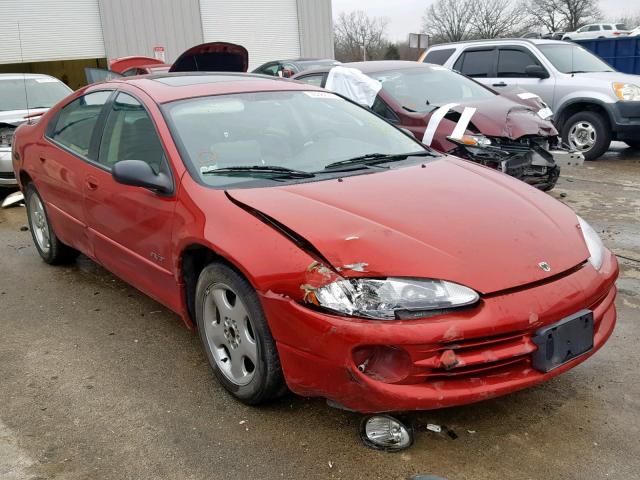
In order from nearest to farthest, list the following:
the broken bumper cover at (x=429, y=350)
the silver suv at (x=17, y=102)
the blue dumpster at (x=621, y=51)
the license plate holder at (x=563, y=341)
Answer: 1. the broken bumper cover at (x=429, y=350)
2. the license plate holder at (x=563, y=341)
3. the silver suv at (x=17, y=102)
4. the blue dumpster at (x=621, y=51)

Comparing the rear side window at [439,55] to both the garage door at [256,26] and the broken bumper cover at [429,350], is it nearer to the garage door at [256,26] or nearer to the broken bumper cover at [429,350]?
the broken bumper cover at [429,350]

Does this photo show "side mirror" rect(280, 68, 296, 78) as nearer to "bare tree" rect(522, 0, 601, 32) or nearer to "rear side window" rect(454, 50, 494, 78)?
"rear side window" rect(454, 50, 494, 78)

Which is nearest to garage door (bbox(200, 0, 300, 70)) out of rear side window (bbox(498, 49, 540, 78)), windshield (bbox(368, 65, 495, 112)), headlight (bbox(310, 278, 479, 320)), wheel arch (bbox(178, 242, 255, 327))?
rear side window (bbox(498, 49, 540, 78))

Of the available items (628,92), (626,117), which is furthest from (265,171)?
(628,92)

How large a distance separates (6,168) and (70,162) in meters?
3.84

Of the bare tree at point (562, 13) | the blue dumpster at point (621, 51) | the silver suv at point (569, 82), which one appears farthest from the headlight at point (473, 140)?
the bare tree at point (562, 13)

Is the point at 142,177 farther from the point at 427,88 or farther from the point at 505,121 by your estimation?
the point at 427,88

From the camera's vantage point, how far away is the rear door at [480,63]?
9641 mm

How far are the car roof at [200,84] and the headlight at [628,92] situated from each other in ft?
20.2

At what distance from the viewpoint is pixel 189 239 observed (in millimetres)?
2830

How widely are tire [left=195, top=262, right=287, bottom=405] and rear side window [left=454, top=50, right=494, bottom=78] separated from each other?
809 cm

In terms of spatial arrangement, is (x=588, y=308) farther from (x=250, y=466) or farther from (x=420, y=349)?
(x=250, y=466)

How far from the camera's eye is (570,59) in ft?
30.5

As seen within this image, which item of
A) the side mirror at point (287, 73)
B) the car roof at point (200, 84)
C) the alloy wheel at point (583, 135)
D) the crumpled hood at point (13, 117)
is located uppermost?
the car roof at point (200, 84)
